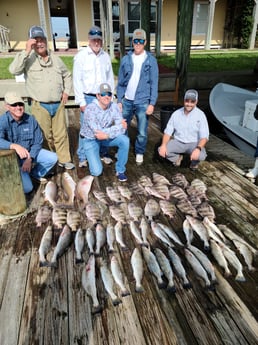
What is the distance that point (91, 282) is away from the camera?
7.18 ft

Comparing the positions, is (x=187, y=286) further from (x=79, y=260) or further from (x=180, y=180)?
(x=180, y=180)

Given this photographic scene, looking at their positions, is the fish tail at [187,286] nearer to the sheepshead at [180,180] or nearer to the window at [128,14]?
the sheepshead at [180,180]

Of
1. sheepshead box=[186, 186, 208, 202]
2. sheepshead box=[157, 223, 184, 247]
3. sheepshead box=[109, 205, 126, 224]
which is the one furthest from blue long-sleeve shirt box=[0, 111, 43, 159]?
sheepshead box=[186, 186, 208, 202]

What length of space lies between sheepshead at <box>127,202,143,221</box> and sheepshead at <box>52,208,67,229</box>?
28.7 inches

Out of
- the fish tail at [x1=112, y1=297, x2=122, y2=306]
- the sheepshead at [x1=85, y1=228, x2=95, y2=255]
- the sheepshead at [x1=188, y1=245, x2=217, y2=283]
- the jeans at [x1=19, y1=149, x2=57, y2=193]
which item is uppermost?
the jeans at [x1=19, y1=149, x2=57, y2=193]

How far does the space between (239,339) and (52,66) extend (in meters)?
3.69

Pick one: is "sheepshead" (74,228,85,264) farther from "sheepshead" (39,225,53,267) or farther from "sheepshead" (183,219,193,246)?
"sheepshead" (183,219,193,246)

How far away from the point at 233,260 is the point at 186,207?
0.90m

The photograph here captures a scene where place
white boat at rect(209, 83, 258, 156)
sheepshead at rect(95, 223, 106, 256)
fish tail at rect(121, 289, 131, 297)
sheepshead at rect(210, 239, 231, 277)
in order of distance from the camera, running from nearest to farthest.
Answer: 1. fish tail at rect(121, 289, 131, 297)
2. sheepshead at rect(210, 239, 231, 277)
3. sheepshead at rect(95, 223, 106, 256)
4. white boat at rect(209, 83, 258, 156)

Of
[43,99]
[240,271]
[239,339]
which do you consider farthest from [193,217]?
[43,99]

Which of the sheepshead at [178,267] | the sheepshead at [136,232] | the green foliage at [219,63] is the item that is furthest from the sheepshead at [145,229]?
the green foliage at [219,63]

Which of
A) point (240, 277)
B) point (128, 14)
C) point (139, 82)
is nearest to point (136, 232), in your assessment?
point (240, 277)

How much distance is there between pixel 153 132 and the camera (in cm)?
606

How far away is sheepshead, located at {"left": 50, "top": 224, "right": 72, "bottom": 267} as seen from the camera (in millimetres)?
2451
